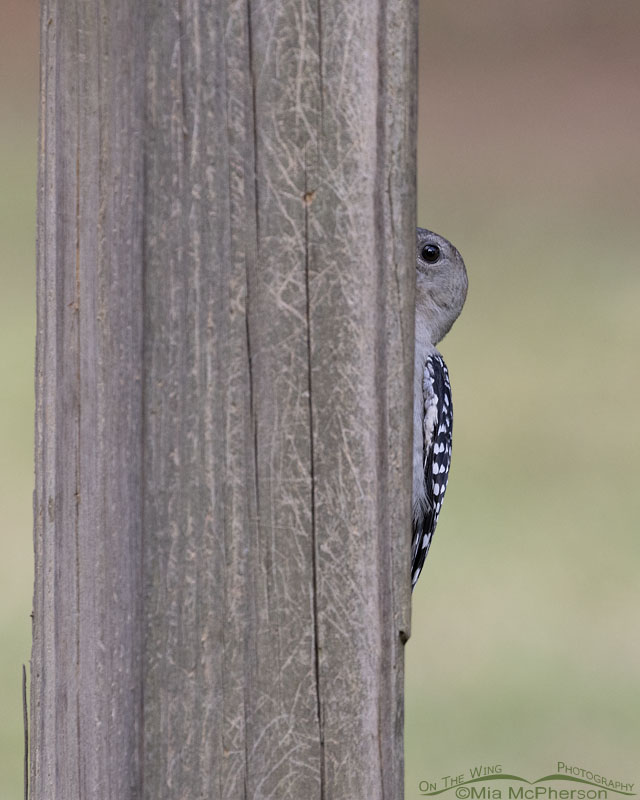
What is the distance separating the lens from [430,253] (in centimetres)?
371

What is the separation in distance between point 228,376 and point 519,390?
777cm

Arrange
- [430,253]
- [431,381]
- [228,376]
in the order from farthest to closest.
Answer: [430,253] → [431,381] → [228,376]

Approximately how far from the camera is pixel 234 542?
150cm

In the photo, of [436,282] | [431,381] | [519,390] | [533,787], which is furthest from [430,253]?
[519,390]

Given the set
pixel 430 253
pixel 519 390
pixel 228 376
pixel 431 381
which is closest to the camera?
pixel 228 376

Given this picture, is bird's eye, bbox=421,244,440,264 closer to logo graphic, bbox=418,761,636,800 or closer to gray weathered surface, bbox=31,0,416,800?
logo graphic, bbox=418,761,636,800

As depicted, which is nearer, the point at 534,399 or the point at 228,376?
the point at 228,376

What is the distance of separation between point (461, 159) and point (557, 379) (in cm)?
238

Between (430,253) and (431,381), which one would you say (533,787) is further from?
(430,253)

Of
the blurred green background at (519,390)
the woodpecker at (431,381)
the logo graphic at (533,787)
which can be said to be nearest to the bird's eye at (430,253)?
the woodpecker at (431,381)

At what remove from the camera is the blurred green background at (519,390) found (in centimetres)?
639

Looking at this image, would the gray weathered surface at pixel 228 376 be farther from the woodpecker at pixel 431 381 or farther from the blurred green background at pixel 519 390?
the blurred green background at pixel 519 390

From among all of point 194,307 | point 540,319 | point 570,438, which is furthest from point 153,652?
point 540,319

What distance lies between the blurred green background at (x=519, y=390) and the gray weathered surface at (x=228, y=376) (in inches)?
167
